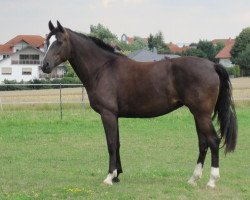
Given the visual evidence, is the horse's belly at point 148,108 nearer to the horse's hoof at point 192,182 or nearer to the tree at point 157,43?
the horse's hoof at point 192,182

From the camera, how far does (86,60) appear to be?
26.3ft

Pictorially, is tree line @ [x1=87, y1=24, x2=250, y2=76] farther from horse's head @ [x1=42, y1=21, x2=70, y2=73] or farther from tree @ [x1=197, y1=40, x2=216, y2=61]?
horse's head @ [x1=42, y1=21, x2=70, y2=73]

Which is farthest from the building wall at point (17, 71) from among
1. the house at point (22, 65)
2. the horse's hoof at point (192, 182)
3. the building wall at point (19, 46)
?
the horse's hoof at point (192, 182)

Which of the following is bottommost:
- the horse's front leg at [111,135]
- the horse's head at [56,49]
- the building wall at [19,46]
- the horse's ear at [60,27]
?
the horse's front leg at [111,135]

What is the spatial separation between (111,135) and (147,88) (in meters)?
0.92

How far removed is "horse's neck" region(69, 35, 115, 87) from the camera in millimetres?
7953

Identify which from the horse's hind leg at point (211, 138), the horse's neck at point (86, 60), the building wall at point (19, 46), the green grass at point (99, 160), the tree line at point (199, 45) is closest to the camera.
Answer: the green grass at point (99, 160)

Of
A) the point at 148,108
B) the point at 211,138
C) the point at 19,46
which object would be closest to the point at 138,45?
the point at 19,46

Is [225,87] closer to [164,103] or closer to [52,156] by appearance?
[164,103]

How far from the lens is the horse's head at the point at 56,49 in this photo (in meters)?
7.48

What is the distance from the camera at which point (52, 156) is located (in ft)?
37.8

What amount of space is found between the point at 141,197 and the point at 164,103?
1565mm

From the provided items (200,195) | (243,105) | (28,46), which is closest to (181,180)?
(200,195)

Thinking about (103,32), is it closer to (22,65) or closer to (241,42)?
(22,65)
